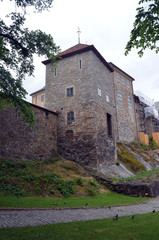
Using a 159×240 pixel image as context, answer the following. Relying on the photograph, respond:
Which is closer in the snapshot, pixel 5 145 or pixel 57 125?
pixel 5 145

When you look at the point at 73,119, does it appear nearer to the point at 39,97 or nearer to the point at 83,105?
the point at 83,105

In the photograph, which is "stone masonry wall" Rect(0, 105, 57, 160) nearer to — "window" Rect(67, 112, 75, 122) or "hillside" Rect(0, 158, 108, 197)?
"hillside" Rect(0, 158, 108, 197)

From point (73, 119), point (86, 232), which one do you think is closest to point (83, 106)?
point (73, 119)

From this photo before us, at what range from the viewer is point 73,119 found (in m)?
16.3

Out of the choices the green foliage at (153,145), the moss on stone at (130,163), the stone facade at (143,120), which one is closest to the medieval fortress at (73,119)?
the moss on stone at (130,163)

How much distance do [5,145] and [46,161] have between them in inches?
137

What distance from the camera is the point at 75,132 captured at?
15.9m

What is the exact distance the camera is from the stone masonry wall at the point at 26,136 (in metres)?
11.7

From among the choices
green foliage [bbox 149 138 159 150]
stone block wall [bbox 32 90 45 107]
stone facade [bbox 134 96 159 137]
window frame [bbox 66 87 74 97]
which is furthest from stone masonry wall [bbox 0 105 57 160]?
stone facade [bbox 134 96 159 137]

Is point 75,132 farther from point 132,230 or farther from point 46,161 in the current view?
point 132,230

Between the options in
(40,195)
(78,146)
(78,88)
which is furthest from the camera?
(78,88)

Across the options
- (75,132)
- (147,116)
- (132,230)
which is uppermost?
(147,116)

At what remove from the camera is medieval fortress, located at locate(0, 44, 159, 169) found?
1277 centimetres

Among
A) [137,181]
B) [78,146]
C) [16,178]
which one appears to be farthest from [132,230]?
[78,146]
